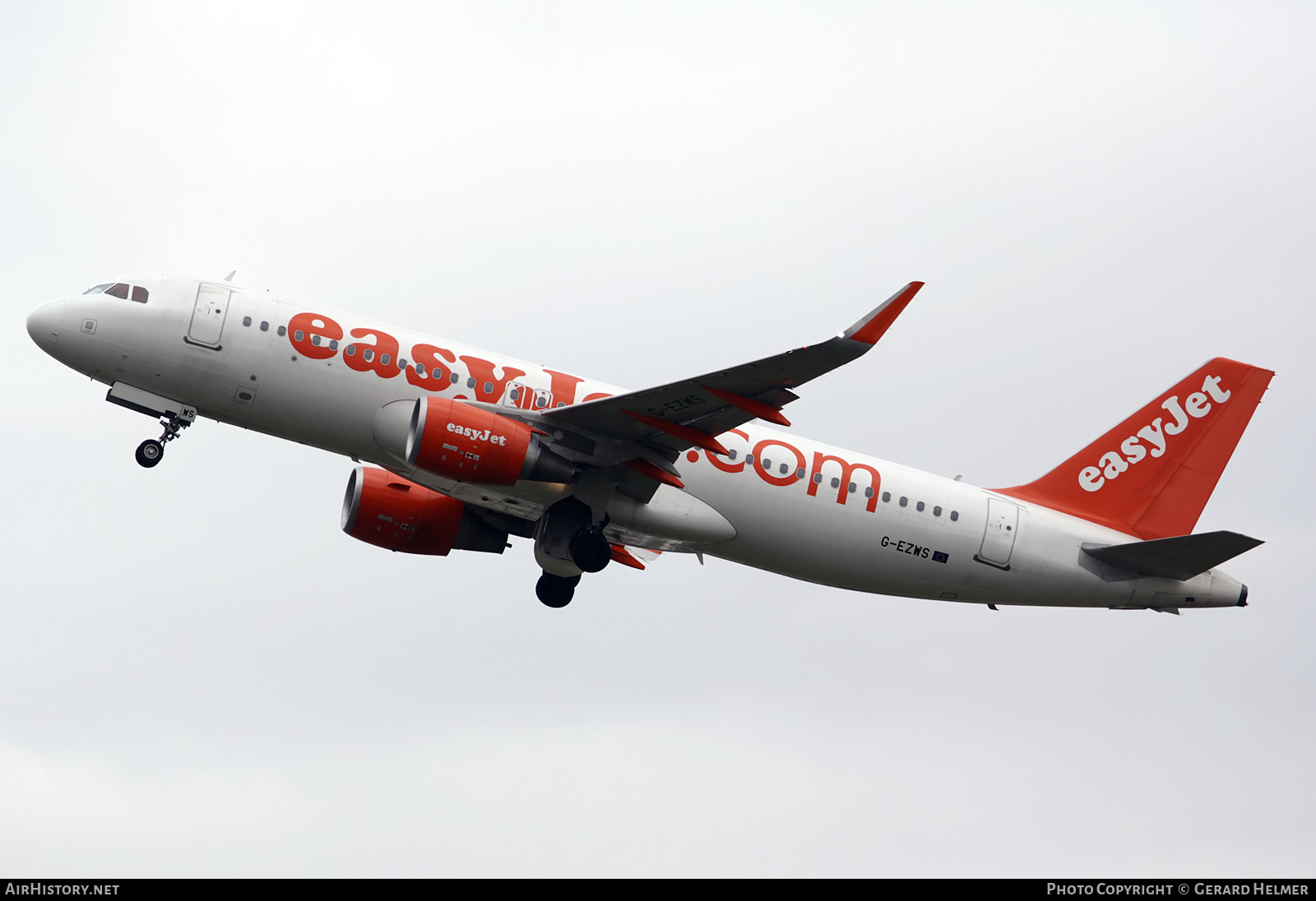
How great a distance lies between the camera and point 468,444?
29.1 m

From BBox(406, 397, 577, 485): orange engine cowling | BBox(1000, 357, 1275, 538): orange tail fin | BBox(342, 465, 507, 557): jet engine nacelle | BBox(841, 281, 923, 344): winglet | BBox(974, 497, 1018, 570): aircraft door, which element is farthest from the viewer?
BBox(1000, 357, 1275, 538): orange tail fin

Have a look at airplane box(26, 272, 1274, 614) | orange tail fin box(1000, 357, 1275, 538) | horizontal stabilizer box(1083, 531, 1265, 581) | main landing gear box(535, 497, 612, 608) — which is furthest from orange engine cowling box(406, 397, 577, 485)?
horizontal stabilizer box(1083, 531, 1265, 581)

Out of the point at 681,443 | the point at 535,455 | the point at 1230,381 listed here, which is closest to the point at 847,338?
the point at 681,443

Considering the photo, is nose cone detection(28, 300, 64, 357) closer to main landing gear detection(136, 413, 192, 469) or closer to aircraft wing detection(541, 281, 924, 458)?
main landing gear detection(136, 413, 192, 469)

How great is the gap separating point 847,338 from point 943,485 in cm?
967

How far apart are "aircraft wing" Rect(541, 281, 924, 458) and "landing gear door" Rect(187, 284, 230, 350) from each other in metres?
7.36

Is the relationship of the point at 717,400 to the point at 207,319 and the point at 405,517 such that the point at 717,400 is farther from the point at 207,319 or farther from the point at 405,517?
the point at 207,319

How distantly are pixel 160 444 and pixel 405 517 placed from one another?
265 inches

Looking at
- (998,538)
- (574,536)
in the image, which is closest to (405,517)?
(574,536)

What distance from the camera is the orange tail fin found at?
118 feet

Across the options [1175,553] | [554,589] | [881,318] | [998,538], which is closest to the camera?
[881,318]

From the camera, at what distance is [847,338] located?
1016 inches

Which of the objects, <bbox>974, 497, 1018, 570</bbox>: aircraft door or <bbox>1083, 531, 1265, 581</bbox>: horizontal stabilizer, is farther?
<bbox>974, 497, 1018, 570</bbox>: aircraft door

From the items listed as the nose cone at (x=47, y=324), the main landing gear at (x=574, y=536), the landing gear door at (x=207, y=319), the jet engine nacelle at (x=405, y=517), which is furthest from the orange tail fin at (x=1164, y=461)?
the nose cone at (x=47, y=324)
